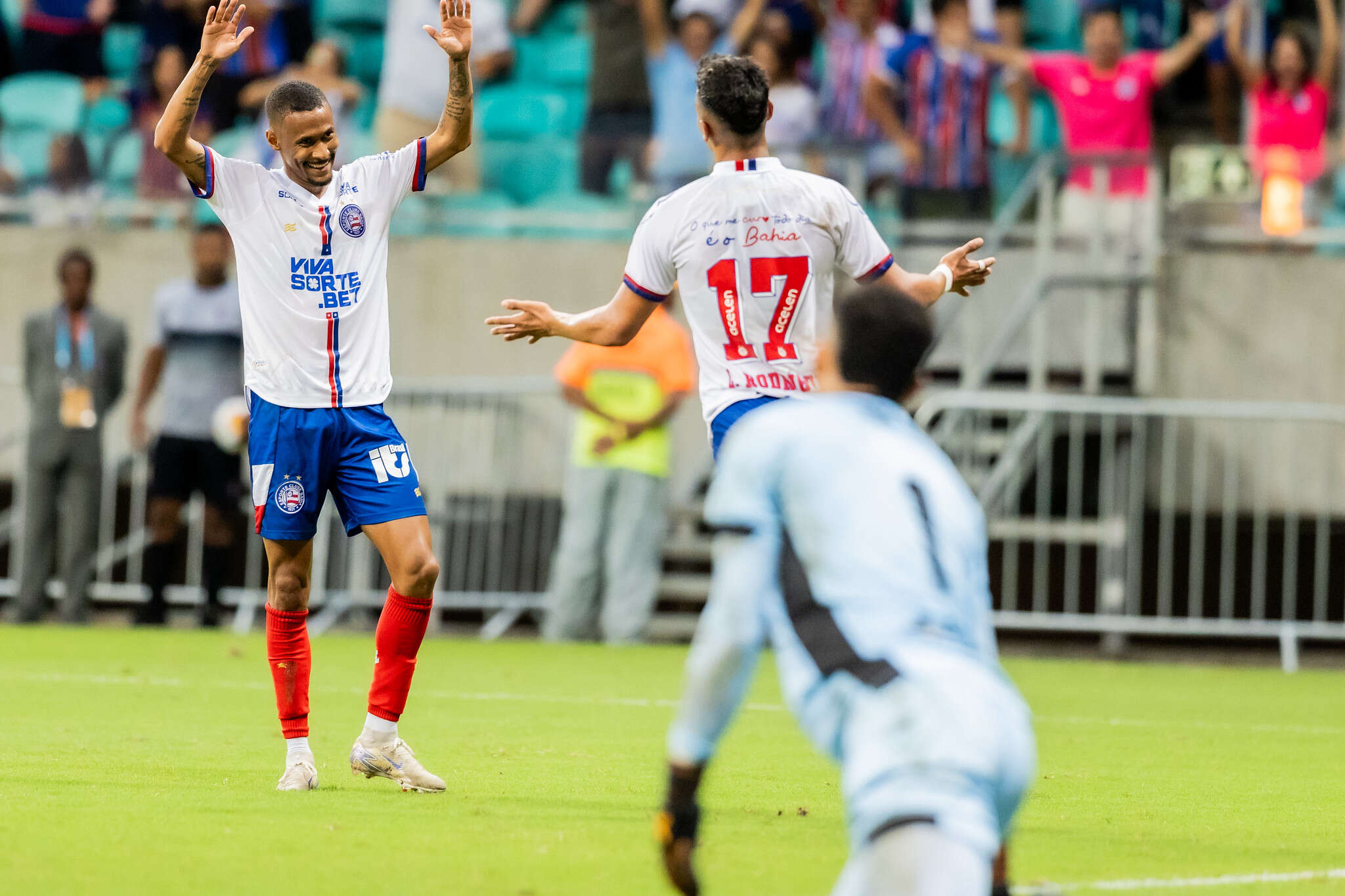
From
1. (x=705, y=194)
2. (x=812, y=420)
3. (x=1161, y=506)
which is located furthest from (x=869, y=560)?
(x=1161, y=506)

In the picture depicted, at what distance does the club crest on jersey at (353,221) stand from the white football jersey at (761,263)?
1.04 meters

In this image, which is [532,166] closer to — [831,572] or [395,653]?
[395,653]

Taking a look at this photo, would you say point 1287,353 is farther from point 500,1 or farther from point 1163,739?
point 500,1

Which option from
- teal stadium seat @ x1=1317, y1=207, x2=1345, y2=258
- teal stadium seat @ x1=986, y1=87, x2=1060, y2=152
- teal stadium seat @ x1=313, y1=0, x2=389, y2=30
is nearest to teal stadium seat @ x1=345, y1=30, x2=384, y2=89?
teal stadium seat @ x1=313, y1=0, x2=389, y2=30

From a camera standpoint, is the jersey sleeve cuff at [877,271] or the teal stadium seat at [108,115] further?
the teal stadium seat at [108,115]

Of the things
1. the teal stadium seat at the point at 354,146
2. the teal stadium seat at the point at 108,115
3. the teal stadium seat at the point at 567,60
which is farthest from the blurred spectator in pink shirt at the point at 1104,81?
the teal stadium seat at the point at 108,115

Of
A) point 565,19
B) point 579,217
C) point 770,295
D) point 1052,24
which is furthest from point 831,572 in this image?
point 565,19

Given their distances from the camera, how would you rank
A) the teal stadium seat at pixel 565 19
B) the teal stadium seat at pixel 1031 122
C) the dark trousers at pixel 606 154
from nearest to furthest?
1. the teal stadium seat at pixel 1031 122
2. the dark trousers at pixel 606 154
3. the teal stadium seat at pixel 565 19

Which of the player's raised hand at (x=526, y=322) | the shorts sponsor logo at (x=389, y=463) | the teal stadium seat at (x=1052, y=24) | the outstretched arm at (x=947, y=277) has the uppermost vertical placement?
the teal stadium seat at (x=1052, y=24)

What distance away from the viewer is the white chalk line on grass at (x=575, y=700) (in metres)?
9.13

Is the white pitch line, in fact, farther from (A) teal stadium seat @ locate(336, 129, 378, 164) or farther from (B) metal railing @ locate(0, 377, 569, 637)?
(A) teal stadium seat @ locate(336, 129, 378, 164)

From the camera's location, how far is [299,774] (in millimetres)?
6320

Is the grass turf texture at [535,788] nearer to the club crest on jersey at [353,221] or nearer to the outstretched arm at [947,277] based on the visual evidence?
the outstretched arm at [947,277]

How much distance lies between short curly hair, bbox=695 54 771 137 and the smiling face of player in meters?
1.26
